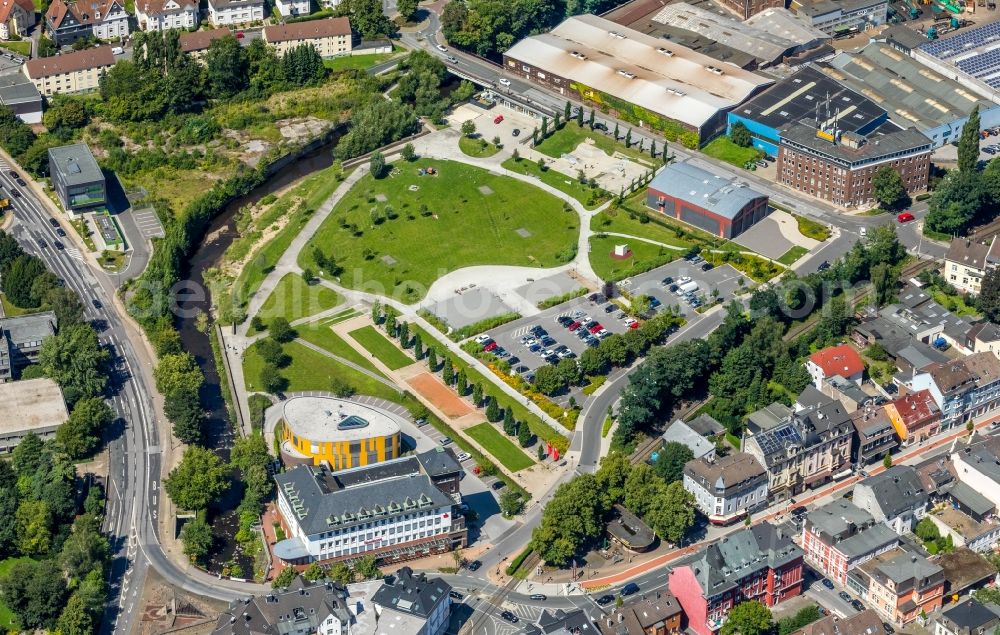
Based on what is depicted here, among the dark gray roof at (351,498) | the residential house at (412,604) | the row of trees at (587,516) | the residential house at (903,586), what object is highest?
the dark gray roof at (351,498)

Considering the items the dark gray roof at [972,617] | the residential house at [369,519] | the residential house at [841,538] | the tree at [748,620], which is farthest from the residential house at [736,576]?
the residential house at [369,519]

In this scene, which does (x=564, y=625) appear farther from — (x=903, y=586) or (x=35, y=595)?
(x=35, y=595)

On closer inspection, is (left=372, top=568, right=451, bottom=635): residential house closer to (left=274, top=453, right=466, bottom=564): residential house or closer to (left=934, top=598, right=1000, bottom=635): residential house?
(left=274, top=453, right=466, bottom=564): residential house

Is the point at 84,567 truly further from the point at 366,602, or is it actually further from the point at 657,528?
the point at 657,528

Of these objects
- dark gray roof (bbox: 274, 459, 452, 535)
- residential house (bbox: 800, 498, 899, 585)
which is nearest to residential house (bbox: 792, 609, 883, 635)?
residential house (bbox: 800, 498, 899, 585)

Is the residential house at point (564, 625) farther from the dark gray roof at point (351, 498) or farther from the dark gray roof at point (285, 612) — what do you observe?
the dark gray roof at point (285, 612)

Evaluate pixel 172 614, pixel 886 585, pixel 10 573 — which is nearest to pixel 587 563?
pixel 886 585

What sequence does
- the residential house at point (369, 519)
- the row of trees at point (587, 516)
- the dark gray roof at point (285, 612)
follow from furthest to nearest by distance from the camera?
the row of trees at point (587, 516)
the residential house at point (369, 519)
the dark gray roof at point (285, 612)

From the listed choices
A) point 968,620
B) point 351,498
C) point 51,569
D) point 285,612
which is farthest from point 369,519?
point 968,620
